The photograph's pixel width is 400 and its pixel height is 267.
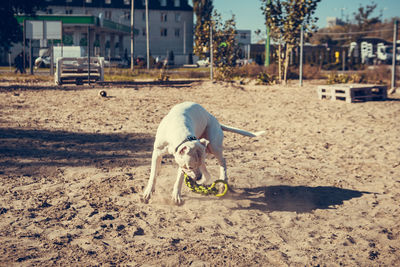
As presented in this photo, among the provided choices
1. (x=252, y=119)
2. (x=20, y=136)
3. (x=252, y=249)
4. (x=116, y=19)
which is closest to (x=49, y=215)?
(x=252, y=249)

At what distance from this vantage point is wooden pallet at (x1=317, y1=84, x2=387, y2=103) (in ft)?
44.3

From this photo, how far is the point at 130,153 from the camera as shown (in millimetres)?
7824

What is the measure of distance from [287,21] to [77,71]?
369 inches

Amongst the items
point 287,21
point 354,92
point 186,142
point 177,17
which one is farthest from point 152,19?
point 186,142

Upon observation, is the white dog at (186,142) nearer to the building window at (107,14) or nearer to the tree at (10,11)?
the tree at (10,11)

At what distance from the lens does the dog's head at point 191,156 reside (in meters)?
4.53

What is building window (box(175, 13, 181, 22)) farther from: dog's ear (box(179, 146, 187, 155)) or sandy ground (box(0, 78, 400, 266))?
dog's ear (box(179, 146, 187, 155))

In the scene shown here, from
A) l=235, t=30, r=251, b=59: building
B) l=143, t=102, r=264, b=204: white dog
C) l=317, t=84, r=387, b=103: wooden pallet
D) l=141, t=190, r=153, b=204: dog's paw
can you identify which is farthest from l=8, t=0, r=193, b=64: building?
l=141, t=190, r=153, b=204: dog's paw

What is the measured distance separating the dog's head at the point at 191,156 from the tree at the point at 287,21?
51.0ft

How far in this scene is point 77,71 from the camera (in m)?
17.9

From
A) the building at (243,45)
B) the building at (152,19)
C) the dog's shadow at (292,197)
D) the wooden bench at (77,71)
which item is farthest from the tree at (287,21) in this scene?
the building at (152,19)

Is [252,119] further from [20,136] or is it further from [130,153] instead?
[20,136]

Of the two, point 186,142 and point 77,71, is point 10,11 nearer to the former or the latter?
point 77,71

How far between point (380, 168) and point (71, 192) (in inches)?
192
